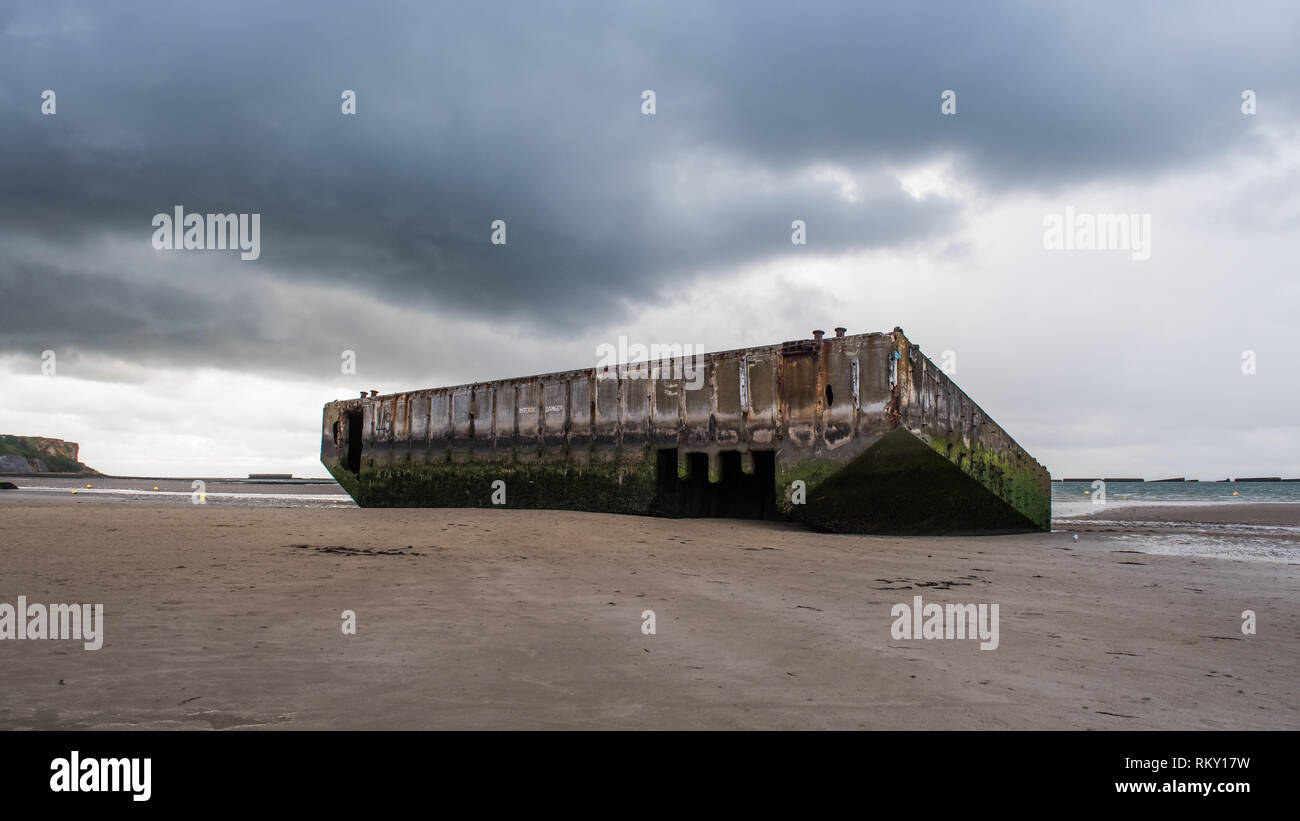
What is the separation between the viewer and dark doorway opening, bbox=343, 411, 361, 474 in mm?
17625

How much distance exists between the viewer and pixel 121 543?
21.9ft

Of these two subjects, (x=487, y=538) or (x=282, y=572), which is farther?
(x=487, y=538)

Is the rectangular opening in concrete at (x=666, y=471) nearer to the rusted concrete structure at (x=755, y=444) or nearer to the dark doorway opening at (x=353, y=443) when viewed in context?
the rusted concrete structure at (x=755, y=444)

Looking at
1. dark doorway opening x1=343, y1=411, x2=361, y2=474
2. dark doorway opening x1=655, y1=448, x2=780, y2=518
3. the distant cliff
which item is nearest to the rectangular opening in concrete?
dark doorway opening x1=655, y1=448, x2=780, y2=518

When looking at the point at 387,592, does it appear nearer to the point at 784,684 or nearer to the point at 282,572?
the point at 282,572

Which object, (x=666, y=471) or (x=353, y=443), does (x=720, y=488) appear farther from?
(x=353, y=443)

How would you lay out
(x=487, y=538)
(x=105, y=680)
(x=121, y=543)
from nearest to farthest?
1. (x=105, y=680)
2. (x=121, y=543)
3. (x=487, y=538)

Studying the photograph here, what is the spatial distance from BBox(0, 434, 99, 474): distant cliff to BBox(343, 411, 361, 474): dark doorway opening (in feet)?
290

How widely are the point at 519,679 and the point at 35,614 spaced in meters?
2.92

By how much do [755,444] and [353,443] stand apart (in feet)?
38.8

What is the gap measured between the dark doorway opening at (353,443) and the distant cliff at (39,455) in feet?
290

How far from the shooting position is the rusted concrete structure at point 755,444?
939 cm
